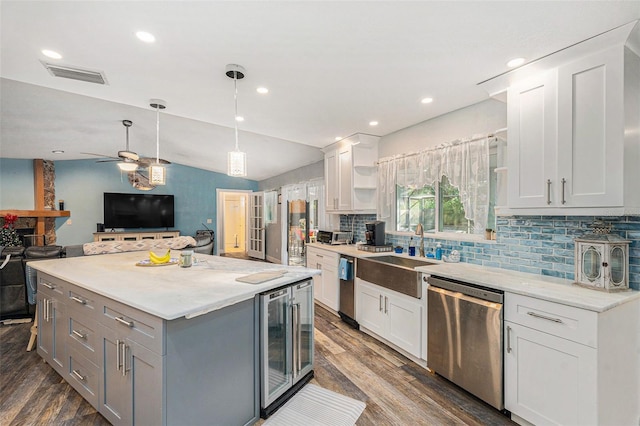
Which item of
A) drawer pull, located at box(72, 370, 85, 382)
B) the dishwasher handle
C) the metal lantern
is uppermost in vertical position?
the metal lantern

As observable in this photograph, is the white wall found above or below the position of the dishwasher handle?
above

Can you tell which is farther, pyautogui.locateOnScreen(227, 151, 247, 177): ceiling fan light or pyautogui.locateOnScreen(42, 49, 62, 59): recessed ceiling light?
pyautogui.locateOnScreen(227, 151, 247, 177): ceiling fan light

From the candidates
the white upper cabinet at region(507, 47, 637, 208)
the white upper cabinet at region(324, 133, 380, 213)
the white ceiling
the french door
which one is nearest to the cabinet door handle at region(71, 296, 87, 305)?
the white ceiling

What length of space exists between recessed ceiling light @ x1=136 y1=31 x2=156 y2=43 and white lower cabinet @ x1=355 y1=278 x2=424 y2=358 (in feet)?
9.40

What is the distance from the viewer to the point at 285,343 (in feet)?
7.09

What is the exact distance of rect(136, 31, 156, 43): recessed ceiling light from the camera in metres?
1.86

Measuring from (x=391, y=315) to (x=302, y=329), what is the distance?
3.49ft

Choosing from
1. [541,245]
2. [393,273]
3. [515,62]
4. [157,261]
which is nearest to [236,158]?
[157,261]

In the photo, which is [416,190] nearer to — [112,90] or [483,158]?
[483,158]

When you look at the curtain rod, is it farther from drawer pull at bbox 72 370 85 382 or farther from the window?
drawer pull at bbox 72 370 85 382

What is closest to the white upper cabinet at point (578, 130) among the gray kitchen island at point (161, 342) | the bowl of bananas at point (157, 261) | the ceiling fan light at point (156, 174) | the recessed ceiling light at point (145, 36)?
the gray kitchen island at point (161, 342)

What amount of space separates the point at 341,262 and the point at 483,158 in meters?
1.93

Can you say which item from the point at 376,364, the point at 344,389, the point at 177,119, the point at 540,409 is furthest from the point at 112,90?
the point at 540,409

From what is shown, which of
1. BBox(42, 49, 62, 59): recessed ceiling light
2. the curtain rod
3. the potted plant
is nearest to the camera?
BBox(42, 49, 62, 59): recessed ceiling light
